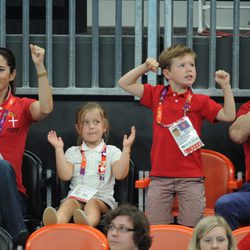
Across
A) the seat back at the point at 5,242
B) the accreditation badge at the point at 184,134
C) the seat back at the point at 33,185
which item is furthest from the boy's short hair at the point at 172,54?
the seat back at the point at 5,242

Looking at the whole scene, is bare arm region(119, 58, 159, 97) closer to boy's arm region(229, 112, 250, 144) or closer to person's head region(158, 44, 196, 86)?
person's head region(158, 44, 196, 86)

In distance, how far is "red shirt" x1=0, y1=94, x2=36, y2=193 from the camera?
5.68m

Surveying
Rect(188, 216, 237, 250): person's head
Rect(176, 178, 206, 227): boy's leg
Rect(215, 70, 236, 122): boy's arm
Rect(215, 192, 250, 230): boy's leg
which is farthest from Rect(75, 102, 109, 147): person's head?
Rect(188, 216, 237, 250): person's head

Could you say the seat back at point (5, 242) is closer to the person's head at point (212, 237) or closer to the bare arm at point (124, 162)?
the bare arm at point (124, 162)

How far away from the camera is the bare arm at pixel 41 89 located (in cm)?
548

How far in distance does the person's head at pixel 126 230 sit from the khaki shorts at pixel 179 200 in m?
0.98

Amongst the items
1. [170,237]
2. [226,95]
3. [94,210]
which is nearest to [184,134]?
[226,95]

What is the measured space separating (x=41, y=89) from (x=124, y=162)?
705 mm

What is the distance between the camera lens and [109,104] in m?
6.37

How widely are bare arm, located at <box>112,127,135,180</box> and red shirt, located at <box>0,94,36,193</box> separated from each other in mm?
620

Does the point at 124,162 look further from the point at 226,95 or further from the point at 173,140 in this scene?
the point at 226,95

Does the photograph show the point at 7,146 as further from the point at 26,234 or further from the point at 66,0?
the point at 66,0

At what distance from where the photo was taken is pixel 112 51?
6320 millimetres

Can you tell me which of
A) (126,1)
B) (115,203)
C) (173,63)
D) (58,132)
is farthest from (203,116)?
(126,1)
